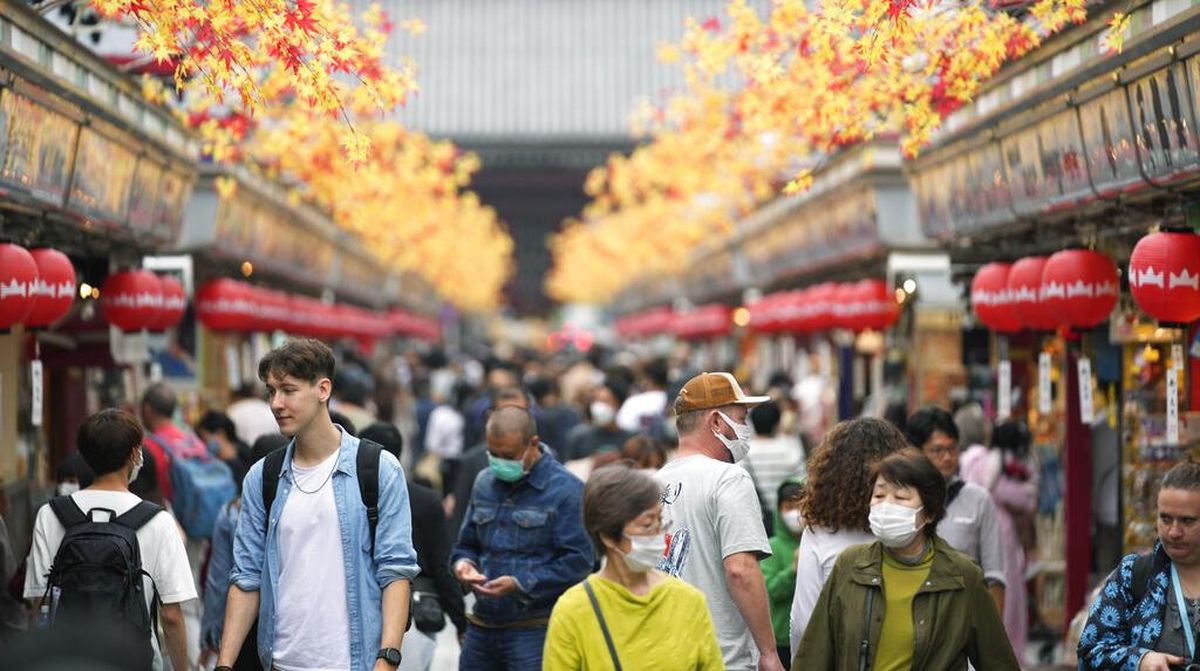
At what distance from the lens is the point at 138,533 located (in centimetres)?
668

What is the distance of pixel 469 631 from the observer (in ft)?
25.4

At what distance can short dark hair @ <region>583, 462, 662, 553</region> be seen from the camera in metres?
5.06

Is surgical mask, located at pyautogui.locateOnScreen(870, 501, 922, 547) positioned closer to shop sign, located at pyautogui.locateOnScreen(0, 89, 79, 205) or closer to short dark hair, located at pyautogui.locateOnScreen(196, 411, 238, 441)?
shop sign, located at pyautogui.locateOnScreen(0, 89, 79, 205)

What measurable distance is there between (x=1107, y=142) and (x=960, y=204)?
3891 millimetres

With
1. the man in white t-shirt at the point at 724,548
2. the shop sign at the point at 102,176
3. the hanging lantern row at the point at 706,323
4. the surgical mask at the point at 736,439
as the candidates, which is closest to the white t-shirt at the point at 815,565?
the man in white t-shirt at the point at 724,548

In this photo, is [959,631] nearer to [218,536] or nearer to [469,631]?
[469,631]

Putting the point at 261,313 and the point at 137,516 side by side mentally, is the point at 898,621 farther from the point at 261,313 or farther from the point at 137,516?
the point at 261,313

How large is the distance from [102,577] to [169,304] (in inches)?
268

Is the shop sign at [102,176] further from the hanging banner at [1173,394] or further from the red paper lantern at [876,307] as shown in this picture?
the red paper lantern at [876,307]

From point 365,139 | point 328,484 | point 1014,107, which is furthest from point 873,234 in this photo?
point 328,484

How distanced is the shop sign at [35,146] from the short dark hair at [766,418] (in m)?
4.35

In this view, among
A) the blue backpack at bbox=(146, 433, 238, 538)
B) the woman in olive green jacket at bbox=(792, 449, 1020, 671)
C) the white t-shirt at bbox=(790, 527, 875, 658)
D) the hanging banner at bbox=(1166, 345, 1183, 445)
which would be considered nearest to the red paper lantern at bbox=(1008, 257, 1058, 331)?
the hanging banner at bbox=(1166, 345, 1183, 445)

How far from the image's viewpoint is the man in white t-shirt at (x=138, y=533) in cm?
667

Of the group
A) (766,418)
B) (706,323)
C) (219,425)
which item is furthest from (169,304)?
(706,323)
